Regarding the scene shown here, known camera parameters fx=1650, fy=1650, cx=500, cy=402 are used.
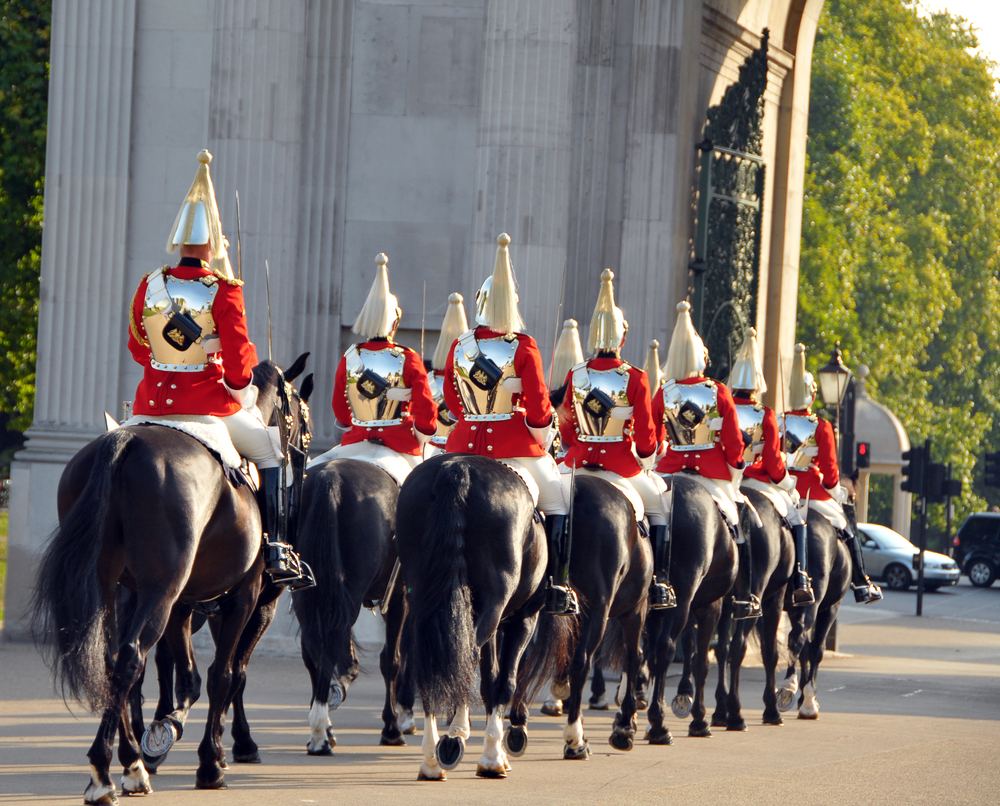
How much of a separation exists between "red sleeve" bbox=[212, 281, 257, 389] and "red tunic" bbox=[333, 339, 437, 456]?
266 centimetres

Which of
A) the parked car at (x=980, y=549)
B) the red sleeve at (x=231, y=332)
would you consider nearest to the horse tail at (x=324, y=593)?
the red sleeve at (x=231, y=332)

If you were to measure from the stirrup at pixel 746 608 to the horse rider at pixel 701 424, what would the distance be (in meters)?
0.64

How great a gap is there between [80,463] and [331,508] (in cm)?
250

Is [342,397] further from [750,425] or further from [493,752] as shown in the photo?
[750,425]

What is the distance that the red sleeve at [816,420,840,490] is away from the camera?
47.6ft

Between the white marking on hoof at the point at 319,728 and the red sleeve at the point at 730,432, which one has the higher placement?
the red sleeve at the point at 730,432

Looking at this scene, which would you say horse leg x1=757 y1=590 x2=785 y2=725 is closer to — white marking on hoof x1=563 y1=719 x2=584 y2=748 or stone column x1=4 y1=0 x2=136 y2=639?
white marking on hoof x1=563 y1=719 x2=584 y2=748

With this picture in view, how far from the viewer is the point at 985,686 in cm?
1780

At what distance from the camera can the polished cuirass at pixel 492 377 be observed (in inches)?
380

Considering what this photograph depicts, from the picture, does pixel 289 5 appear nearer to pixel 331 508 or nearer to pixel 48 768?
pixel 331 508

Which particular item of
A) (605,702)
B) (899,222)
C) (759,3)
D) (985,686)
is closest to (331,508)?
(605,702)

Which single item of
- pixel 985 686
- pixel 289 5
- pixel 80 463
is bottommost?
pixel 985 686

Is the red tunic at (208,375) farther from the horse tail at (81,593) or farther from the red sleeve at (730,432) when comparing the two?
the red sleeve at (730,432)

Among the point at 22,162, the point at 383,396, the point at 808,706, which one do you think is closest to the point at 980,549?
the point at 22,162
